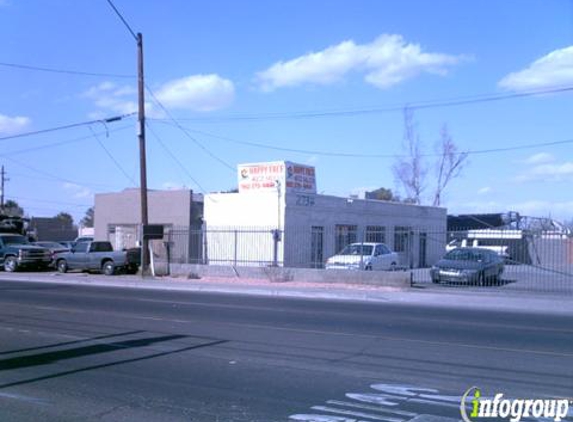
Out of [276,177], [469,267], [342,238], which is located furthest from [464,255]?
[276,177]

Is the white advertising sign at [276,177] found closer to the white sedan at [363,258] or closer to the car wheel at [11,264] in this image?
the white sedan at [363,258]

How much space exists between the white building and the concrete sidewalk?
133 inches

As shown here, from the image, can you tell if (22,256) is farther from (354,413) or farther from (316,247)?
(354,413)

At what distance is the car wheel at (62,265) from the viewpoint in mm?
33688

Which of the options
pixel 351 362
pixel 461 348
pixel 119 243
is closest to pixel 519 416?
pixel 351 362

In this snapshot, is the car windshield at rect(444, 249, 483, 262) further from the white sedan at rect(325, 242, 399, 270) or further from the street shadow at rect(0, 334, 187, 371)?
the street shadow at rect(0, 334, 187, 371)

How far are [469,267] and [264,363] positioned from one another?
16.9m

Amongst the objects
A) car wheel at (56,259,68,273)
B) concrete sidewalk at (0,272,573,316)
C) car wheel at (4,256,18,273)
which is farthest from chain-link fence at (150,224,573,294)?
car wheel at (4,256,18,273)

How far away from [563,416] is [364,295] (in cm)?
1586

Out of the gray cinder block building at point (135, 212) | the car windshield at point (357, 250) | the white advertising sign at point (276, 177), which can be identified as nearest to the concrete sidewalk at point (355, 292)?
the car windshield at point (357, 250)

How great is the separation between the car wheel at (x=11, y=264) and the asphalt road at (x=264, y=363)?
18.7 meters

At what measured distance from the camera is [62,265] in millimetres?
33812

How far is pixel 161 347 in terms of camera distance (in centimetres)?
1103

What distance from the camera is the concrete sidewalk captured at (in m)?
20.6
